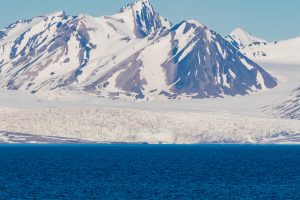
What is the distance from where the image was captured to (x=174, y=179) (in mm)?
151000

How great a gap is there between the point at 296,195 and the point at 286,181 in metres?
24.4

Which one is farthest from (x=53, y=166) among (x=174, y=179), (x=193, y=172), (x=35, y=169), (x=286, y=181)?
(x=286, y=181)

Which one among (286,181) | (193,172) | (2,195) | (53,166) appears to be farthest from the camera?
(53,166)

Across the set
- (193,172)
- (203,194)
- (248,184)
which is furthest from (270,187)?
(193,172)

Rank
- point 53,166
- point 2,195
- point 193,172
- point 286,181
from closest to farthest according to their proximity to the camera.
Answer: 1. point 2,195
2. point 286,181
3. point 193,172
4. point 53,166

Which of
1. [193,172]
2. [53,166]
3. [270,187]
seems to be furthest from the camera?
[53,166]

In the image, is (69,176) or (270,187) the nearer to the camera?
(270,187)

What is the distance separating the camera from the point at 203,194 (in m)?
125

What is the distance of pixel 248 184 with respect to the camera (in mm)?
141125

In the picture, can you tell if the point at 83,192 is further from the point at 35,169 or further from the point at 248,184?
the point at 35,169

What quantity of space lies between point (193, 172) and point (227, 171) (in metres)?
8.13

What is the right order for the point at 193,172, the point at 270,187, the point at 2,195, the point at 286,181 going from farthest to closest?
the point at 193,172 < the point at 286,181 < the point at 270,187 < the point at 2,195

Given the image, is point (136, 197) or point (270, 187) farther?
point (270, 187)

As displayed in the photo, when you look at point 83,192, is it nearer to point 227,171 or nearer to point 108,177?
point 108,177
